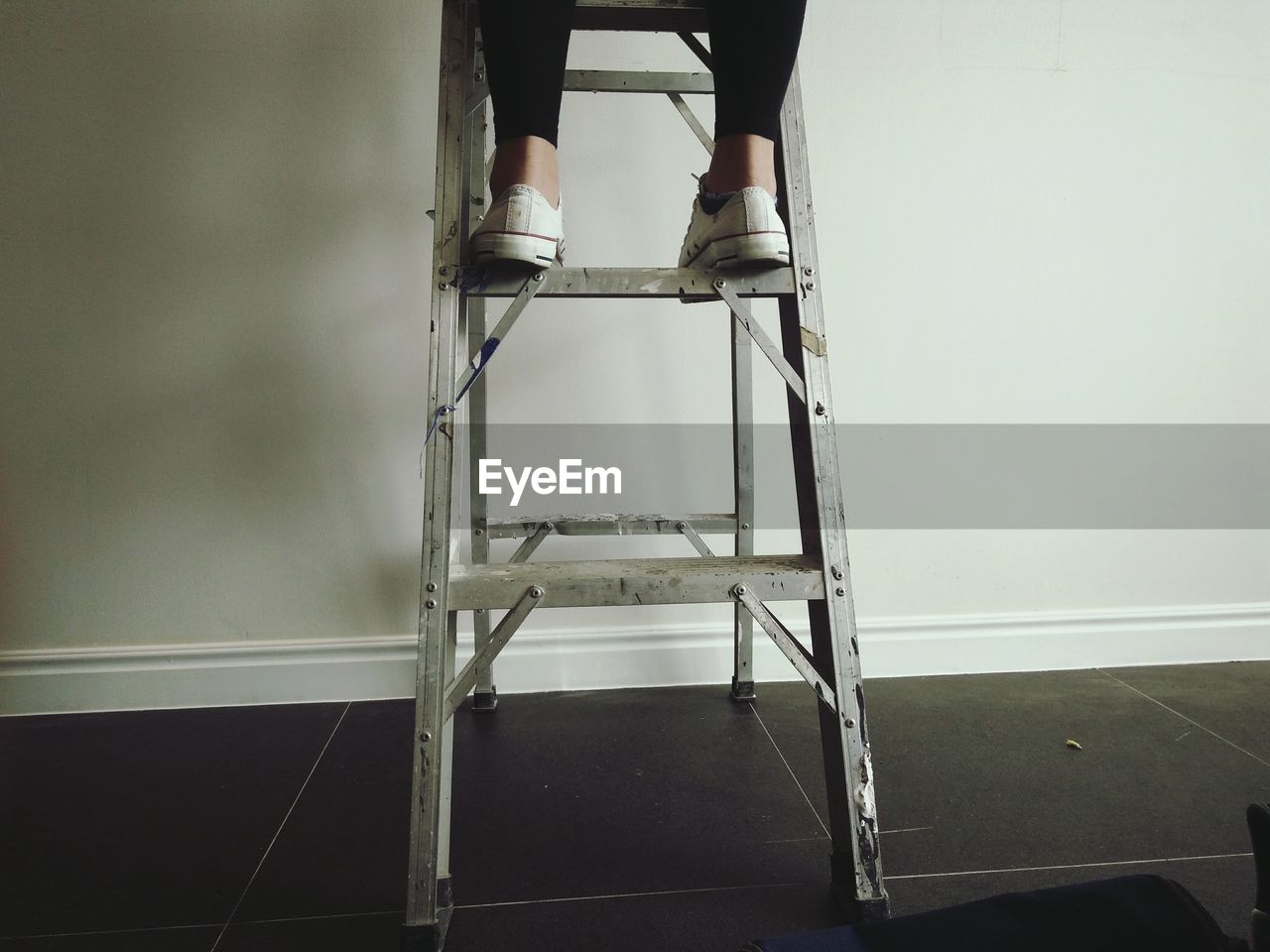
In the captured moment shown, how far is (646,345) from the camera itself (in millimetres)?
1526

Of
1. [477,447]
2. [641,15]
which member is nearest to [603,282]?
[641,15]

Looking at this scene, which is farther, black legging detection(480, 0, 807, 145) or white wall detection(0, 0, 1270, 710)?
white wall detection(0, 0, 1270, 710)

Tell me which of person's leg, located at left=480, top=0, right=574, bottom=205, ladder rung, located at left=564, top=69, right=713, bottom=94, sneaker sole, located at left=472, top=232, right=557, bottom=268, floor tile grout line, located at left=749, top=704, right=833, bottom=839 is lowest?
floor tile grout line, located at left=749, top=704, right=833, bottom=839

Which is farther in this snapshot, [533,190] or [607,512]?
[607,512]

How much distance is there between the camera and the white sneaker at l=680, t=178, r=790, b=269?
2.70 ft

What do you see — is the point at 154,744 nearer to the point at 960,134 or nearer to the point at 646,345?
the point at 646,345

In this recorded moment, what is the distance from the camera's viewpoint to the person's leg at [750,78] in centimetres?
88

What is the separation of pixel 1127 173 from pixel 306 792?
6.39 ft

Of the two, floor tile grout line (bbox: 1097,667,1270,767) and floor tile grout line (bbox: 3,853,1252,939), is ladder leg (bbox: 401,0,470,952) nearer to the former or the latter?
floor tile grout line (bbox: 3,853,1252,939)

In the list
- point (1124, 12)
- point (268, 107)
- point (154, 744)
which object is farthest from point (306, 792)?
point (1124, 12)

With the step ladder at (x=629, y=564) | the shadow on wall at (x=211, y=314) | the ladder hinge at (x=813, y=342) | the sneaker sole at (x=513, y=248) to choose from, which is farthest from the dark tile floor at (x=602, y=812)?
the sneaker sole at (x=513, y=248)

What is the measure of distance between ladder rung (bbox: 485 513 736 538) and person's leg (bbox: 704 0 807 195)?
59cm

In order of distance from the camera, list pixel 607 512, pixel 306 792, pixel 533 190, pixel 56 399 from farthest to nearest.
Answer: pixel 607 512 → pixel 56 399 → pixel 306 792 → pixel 533 190

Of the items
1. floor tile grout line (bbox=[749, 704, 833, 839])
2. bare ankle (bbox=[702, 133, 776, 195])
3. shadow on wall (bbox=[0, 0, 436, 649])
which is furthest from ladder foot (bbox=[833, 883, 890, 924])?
shadow on wall (bbox=[0, 0, 436, 649])
